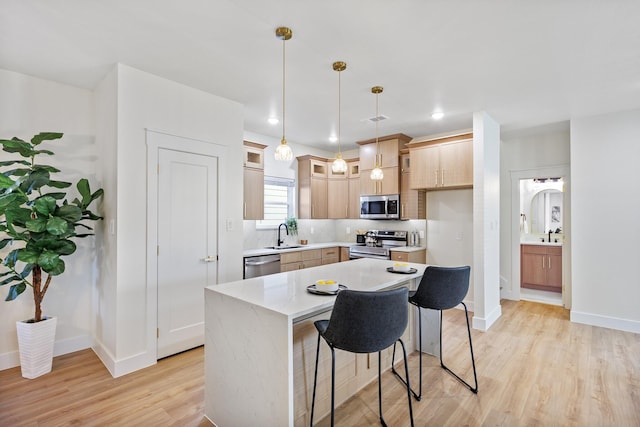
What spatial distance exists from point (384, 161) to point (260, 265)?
8.63ft

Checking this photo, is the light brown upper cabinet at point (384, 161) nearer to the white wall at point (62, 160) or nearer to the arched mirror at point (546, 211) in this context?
the arched mirror at point (546, 211)

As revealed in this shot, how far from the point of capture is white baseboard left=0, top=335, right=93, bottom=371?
2.87 metres

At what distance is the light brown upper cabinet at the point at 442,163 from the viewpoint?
4.39 metres

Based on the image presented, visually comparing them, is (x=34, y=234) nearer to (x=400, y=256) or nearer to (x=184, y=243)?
(x=184, y=243)

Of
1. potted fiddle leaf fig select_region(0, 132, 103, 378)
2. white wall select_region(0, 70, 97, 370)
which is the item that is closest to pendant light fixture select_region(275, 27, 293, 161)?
potted fiddle leaf fig select_region(0, 132, 103, 378)

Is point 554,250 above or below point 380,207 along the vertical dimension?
below

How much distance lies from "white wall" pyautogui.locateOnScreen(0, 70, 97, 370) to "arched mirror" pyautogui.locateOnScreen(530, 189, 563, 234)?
7289 millimetres

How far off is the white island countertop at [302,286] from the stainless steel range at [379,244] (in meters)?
1.78

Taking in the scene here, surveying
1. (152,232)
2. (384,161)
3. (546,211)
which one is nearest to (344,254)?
(384,161)

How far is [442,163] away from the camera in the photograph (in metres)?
4.60

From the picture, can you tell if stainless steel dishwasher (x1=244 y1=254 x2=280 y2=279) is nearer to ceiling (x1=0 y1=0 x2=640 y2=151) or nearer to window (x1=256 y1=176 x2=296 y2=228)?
window (x1=256 y1=176 x2=296 y2=228)

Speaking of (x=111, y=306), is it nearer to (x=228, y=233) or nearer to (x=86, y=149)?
(x=228, y=233)

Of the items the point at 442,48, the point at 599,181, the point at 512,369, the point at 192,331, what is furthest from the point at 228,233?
the point at 599,181

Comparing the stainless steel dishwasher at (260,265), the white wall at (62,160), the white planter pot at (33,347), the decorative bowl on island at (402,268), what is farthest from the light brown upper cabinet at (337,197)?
the white planter pot at (33,347)
